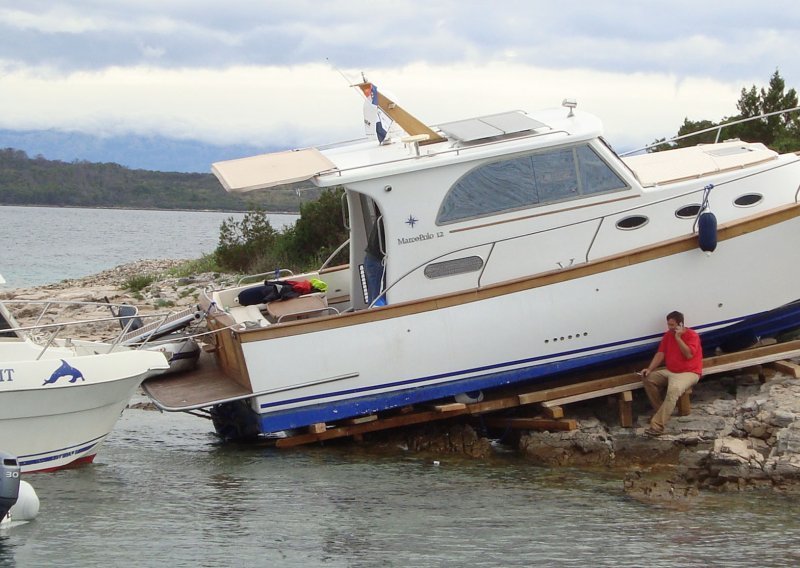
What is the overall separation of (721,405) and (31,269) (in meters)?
38.4

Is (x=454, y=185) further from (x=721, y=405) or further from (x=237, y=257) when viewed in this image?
(x=237, y=257)

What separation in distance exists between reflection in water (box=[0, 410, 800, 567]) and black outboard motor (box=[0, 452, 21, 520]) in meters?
0.22

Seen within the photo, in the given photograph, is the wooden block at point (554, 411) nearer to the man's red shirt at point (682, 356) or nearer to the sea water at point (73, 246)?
the man's red shirt at point (682, 356)

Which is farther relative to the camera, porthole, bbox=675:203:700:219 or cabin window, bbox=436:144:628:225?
porthole, bbox=675:203:700:219

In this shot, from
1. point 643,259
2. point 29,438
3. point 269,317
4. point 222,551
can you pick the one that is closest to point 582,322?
point 643,259

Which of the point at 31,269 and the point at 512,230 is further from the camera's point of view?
the point at 31,269

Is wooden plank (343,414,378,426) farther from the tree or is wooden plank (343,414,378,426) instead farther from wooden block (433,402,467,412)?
→ the tree

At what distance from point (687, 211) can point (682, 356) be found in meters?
1.57

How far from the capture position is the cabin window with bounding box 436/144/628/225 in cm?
1198

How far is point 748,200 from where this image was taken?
481 inches

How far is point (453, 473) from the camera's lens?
11.4m

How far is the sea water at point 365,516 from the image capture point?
9.16 meters

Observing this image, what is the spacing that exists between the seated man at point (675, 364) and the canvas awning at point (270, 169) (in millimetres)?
3700

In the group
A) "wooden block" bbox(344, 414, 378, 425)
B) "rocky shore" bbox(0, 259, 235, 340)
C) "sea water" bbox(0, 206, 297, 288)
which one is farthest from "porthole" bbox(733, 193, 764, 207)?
"sea water" bbox(0, 206, 297, 288)
